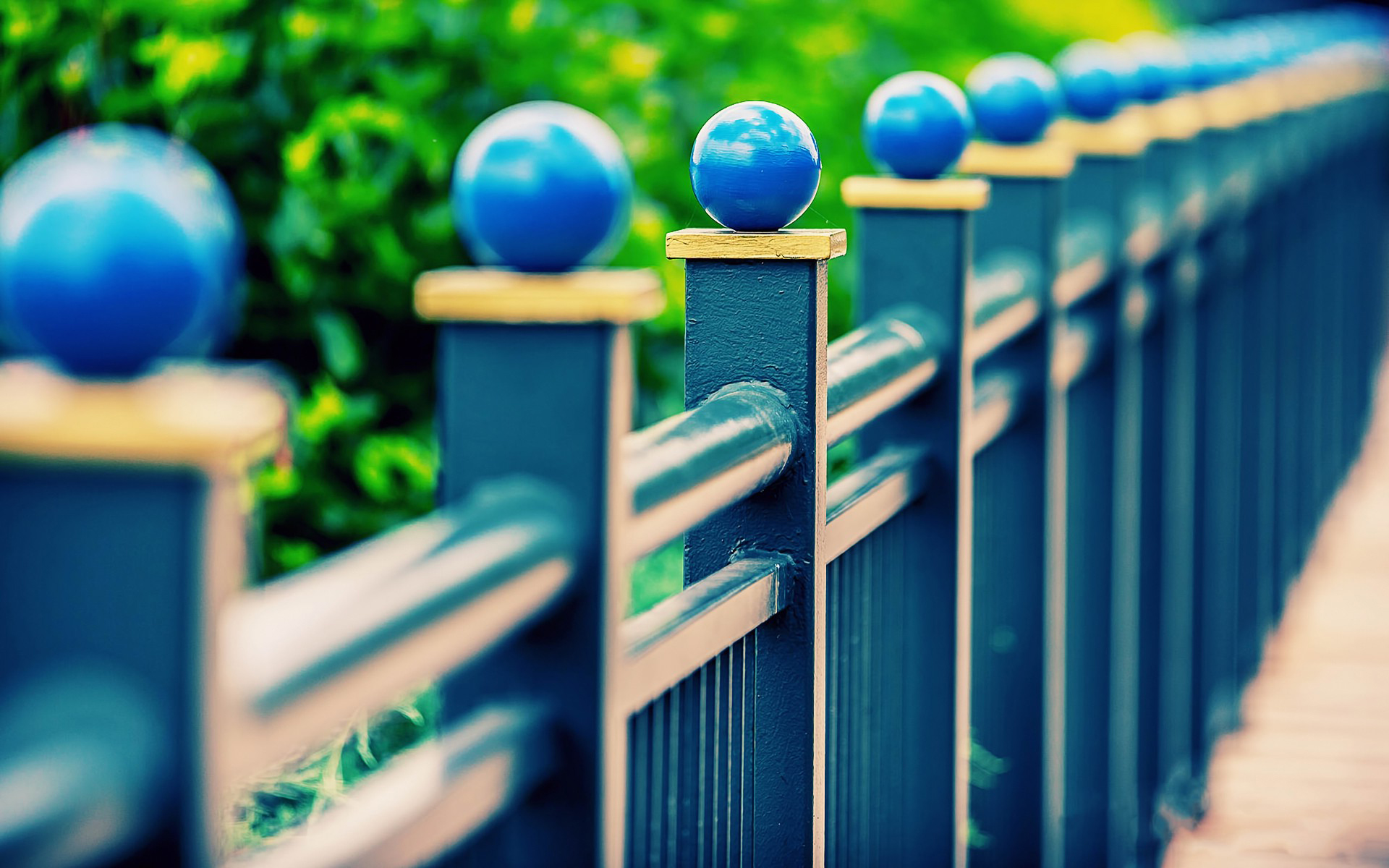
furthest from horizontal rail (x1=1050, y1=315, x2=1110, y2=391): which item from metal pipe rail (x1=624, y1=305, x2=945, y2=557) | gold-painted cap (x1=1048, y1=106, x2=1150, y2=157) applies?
metal pipe rail (x1=624, y1=305, x2=945, y2=557)

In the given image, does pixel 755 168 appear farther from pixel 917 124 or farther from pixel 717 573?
pixel 917 124

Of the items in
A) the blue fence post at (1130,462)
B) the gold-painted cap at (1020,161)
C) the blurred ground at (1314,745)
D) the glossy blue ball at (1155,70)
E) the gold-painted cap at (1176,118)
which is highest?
the glossy blue ball at (1155,70)

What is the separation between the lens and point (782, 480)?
1.78 meters

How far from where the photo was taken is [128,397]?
31.6 inches

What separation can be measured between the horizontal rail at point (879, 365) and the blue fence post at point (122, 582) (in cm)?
109

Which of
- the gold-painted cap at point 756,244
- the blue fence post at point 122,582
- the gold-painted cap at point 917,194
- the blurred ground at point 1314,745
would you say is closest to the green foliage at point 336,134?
the gold-painted cap at point 917,194

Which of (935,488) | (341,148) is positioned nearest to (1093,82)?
(935,488)

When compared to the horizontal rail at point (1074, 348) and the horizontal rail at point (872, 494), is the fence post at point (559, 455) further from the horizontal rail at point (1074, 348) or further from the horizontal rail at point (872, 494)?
the horizontal rail at point (1074, 348)

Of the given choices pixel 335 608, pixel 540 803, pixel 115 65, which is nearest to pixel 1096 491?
pixel 115 65

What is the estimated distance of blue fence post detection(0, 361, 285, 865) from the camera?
780 millimetres

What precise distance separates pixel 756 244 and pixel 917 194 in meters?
0.71

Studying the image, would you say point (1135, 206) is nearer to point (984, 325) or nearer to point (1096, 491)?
point (1096, 491)

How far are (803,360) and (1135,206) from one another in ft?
7.29

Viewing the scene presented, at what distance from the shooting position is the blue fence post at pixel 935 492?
2377 millimetres
